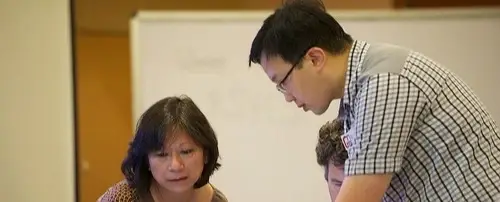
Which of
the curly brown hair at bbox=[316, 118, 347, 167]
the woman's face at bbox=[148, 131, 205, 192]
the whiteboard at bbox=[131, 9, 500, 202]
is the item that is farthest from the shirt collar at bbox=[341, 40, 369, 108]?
the whiteboard at bbox=[131, 9, 500, 202]

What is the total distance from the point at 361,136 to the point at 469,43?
5.90 feet

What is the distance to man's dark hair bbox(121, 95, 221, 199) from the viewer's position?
64.3 inches

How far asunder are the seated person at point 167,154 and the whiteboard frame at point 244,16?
2.82ft

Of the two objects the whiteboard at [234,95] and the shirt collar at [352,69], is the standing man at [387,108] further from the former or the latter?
the whiteboard at [234,95]

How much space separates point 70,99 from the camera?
270 centimetres

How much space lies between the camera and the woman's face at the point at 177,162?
1.63 meters

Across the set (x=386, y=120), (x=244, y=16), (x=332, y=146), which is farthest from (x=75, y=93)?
(x=386, y=120)

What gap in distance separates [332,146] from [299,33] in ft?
1.74

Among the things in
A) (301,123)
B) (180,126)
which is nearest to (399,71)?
(180,126)

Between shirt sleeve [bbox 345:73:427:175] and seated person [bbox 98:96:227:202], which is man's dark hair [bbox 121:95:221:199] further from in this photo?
shirt sleeve [bbox 345:73:427:175]

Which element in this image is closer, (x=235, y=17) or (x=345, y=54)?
(x=345, y=54)

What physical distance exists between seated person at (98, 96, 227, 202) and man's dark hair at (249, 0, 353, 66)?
536mm

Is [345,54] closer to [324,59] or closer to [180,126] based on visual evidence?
[324,59]

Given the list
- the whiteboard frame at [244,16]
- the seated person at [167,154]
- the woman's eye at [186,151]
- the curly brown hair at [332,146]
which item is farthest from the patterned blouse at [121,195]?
the whiteboard frame at [244,16]
